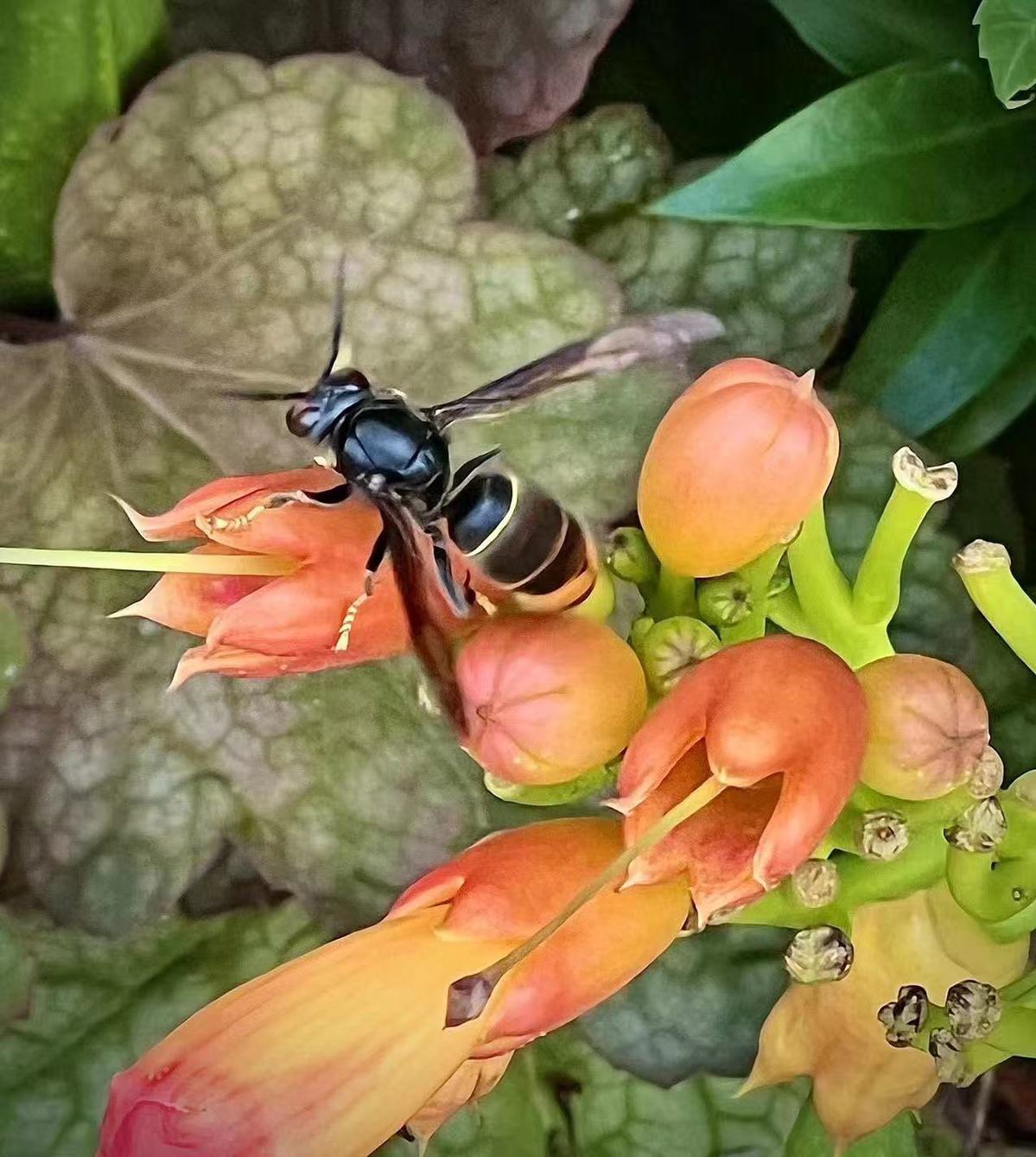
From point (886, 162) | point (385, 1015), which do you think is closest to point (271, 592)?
point (385, 1015)

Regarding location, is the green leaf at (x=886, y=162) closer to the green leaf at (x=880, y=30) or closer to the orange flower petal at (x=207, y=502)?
the green leaf at (x=880, y=30)

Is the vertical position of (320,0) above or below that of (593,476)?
above

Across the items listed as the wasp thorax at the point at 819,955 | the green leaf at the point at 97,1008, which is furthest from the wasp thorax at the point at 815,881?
the green leaf at the point at 97,1008

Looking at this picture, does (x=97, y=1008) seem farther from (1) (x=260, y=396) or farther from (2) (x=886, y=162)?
(2) (x=886, y=162)

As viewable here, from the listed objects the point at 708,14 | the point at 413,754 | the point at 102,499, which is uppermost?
the point at 708,14

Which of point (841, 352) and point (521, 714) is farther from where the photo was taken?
point (841, 352)

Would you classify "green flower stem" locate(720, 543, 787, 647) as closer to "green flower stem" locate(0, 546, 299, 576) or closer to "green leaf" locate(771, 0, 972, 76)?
"green flower stem" locate(0, 546, 299, 576)

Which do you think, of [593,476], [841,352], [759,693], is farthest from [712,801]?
[841,352]

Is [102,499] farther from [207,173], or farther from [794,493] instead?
[794,493]

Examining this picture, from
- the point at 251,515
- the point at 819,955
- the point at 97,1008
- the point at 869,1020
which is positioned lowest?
the point at 97,1008
